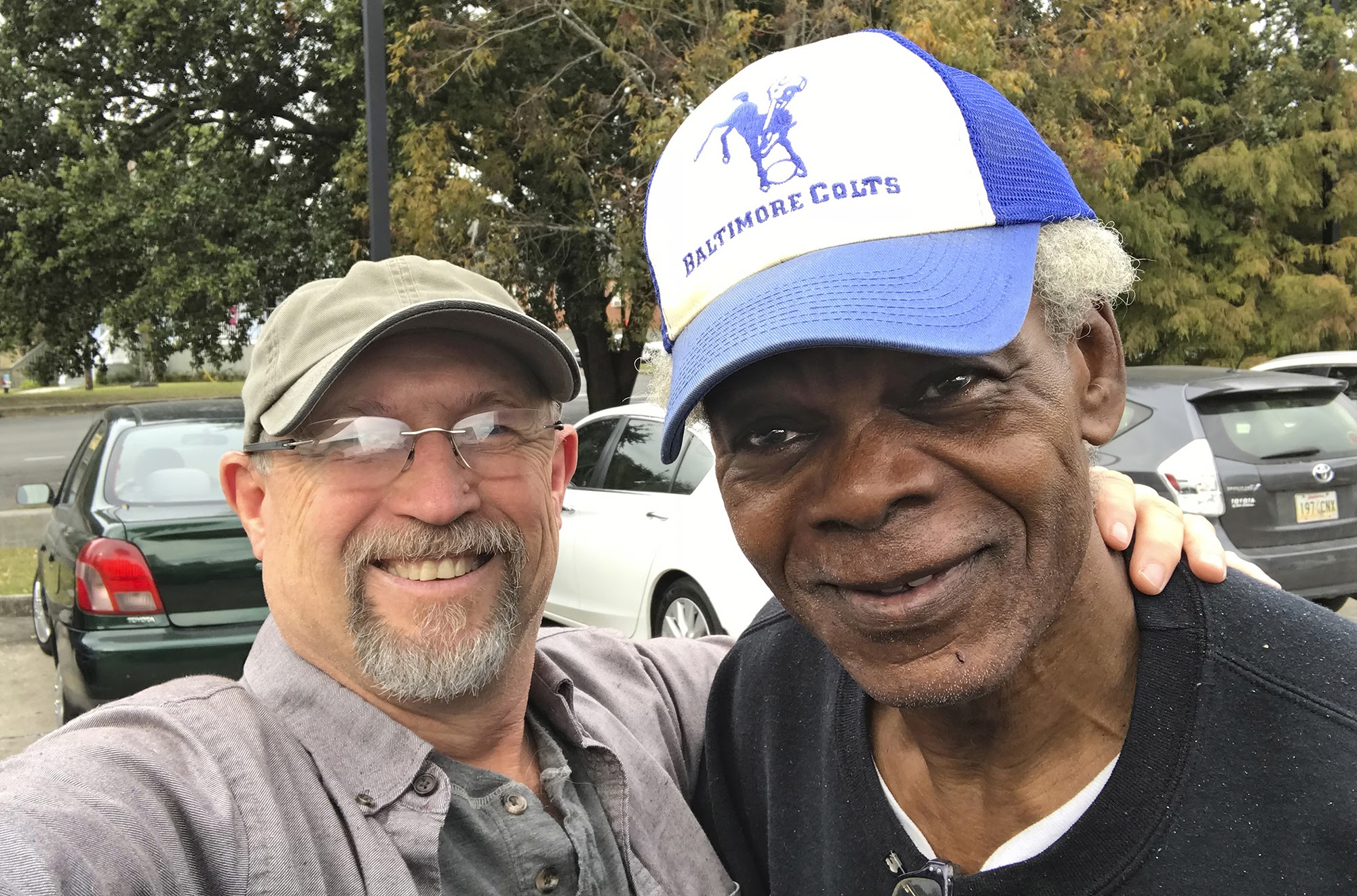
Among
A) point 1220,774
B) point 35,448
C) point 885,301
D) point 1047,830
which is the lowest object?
point 35,448

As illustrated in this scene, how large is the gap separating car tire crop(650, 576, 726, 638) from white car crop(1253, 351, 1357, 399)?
713 centimetres

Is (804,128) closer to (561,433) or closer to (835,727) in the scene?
(835,727)

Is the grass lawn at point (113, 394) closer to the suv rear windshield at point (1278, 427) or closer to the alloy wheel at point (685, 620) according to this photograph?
the alloy wheel at point (685, 620)

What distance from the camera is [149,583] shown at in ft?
16.7

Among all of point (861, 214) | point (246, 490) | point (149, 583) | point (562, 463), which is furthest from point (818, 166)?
point (149, 583)

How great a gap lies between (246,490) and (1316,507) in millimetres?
5970

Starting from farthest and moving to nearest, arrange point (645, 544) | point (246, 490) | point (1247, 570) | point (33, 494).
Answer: point (33, 494) → point (645, 544) → point (246, 490) → point (1247, 570)

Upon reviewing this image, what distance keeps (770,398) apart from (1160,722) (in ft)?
2.16

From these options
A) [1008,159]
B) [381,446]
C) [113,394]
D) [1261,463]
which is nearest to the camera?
[1008,159]

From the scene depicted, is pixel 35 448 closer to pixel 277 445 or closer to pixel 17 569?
pixel 17 569

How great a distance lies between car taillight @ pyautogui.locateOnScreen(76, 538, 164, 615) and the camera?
504cm

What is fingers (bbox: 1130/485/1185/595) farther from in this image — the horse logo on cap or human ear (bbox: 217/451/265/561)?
human ear (bbox: 217/451/265/561)

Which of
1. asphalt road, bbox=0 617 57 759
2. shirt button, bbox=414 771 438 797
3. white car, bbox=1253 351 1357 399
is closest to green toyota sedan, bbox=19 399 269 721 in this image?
asphalt road, bbox=0 617 57 759

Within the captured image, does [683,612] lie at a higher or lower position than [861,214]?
lower
